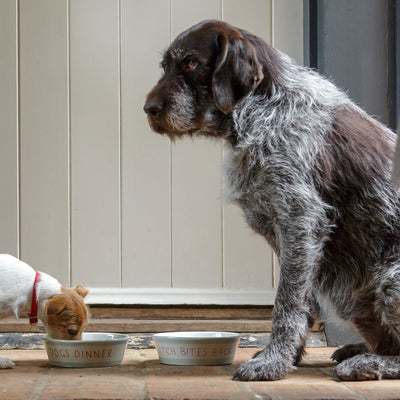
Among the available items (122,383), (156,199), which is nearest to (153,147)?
(156,199)

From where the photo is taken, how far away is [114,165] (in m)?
2.97

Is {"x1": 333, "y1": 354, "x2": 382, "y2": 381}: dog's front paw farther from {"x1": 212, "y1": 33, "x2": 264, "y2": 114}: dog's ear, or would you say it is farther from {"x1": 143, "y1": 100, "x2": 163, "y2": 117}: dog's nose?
{"x1": 143, "y1": 100, "x2": 163, "y2": 117}: dog's nose

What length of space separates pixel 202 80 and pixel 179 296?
42.8 inches

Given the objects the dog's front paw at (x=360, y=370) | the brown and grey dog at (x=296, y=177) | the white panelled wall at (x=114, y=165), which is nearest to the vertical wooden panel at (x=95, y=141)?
the white panelled wall at (x=114, y=165)

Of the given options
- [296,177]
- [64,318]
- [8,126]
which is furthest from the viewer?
[8,126]

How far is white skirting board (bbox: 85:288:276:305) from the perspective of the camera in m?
2.94

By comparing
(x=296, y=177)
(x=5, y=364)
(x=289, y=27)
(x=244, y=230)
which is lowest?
(x=5, y=364)

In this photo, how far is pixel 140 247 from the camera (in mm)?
2971

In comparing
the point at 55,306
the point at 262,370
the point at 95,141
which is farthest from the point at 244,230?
the point at 262,370

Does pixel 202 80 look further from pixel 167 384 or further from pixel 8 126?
pixel 8 126

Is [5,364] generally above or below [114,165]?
below

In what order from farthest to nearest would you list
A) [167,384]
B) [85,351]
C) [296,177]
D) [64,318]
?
[64,318]
[85,351]
[296,177]
[167,384]

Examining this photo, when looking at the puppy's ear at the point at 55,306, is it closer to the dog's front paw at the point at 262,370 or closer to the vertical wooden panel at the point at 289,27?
the dog's front paw at the point at 262,370

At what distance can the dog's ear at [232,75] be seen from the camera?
2109 millimetres
